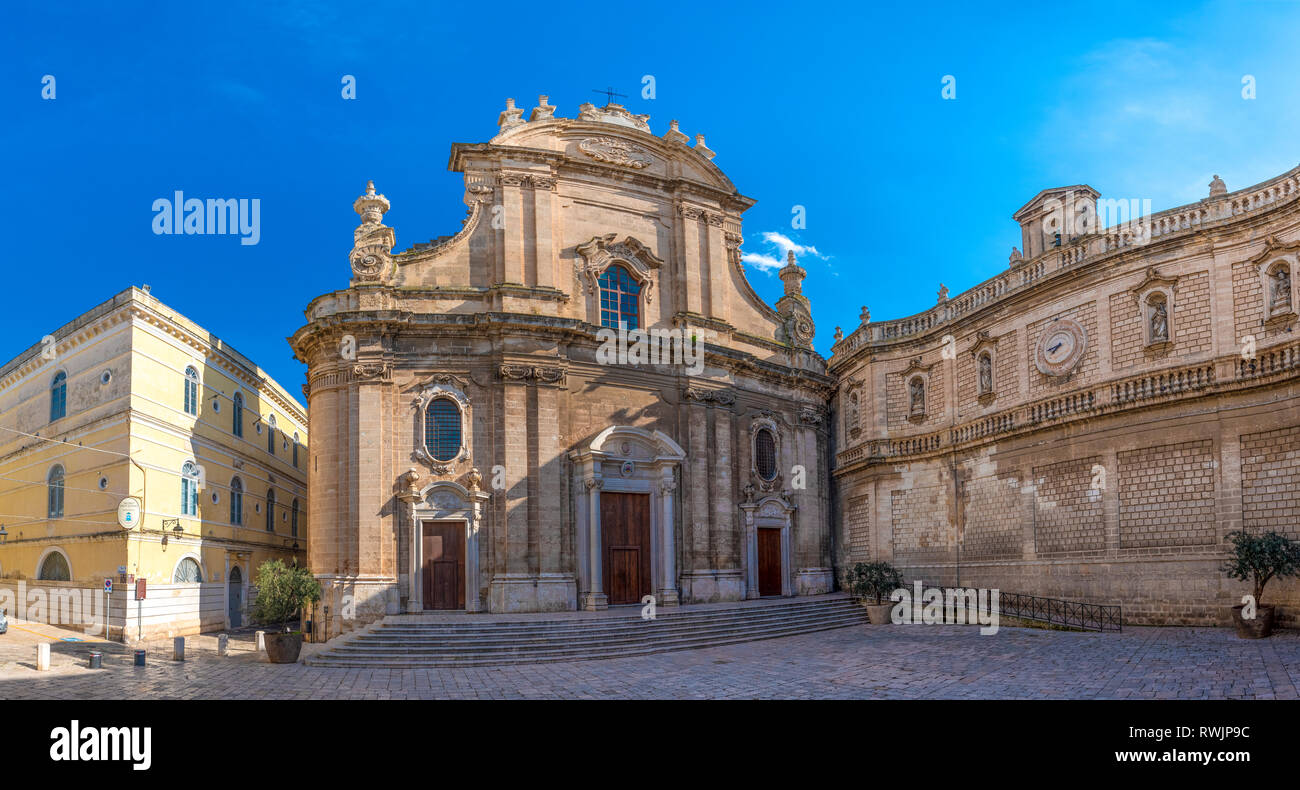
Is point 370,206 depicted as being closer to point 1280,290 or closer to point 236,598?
point 236,598

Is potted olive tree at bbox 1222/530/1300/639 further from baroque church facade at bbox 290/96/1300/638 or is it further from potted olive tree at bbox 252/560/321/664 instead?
potted olive tree at bbox 252/560/321/664

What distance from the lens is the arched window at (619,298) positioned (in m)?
28.2

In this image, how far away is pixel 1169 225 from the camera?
73.7 feet

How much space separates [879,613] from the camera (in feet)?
85.3

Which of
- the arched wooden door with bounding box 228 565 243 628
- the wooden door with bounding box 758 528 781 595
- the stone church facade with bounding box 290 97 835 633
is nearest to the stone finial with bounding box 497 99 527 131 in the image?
the stone church facade with bounding box 290 97 835 633

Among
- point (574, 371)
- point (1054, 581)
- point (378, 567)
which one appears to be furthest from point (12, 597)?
point (1054, 581)

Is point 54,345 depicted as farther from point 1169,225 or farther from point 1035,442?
point 1169,225

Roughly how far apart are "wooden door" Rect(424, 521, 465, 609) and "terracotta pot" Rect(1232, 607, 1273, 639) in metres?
18.7

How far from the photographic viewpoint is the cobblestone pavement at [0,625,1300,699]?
1402cm

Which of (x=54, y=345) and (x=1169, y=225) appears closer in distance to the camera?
(x=1169, y=225)

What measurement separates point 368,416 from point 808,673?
13817 millimetres

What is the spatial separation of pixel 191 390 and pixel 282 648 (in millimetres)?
14878

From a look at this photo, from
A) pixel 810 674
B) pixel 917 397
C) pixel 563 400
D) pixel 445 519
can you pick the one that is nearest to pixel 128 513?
pixel 445 519

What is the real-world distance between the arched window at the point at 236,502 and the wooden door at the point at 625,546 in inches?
637
